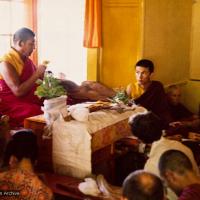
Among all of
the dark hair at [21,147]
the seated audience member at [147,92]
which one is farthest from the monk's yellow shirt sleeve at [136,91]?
the dark hair at [21,147]

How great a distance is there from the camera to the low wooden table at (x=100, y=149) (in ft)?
9.49

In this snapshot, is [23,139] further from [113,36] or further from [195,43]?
[195,43]

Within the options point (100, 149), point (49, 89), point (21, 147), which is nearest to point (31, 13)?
point (49, 89)

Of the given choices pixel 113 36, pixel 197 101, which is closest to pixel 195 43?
pixel 197 101

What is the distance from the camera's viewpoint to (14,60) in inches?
134

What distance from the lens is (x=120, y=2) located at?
161 inches

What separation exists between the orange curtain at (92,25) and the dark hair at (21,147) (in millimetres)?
1961

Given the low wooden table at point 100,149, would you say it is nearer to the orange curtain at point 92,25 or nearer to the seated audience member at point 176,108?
the orange curtain at point 92,25

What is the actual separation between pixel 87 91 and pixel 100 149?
4.33ft

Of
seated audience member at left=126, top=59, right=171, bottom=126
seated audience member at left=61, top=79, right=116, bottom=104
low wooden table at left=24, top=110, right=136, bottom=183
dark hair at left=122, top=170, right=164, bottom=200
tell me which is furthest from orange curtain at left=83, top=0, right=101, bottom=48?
dark hair at left=122, top=170, right=164, bottom=200

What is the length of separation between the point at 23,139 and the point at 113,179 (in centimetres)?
100

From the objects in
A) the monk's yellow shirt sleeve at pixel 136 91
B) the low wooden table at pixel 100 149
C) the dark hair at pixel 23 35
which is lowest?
the low wooden table at pixel 100 149

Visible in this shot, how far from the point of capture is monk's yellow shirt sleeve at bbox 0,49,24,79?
3.38 metres

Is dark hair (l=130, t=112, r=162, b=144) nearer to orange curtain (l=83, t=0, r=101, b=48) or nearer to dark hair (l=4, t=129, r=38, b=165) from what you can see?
dark hair (l=4, t=129, r=38, b=165)
